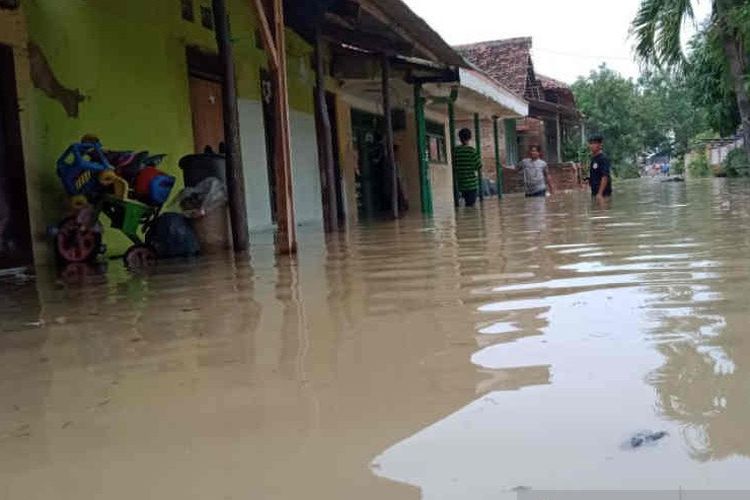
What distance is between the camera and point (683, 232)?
257 inches

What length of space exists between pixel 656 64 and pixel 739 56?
1985 mm

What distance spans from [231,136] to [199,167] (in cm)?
59

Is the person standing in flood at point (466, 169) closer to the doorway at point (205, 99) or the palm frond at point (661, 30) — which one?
the doorway at point (205, 99)

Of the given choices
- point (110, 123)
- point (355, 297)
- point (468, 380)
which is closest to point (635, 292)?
point (355, 297)

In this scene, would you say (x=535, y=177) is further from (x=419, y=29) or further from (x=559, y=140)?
(x=559, y=140)

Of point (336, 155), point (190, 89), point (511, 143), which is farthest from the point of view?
point (511, 143)

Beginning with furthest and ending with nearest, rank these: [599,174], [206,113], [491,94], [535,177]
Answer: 1. [535,177]
2. [491,94]
3. [599,174]
4. [206,113]

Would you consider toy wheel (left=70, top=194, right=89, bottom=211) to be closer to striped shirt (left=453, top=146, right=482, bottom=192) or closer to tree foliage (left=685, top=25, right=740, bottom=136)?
striped shirt (left=453, top=146, right=482, bottom=192)

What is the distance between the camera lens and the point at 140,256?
21.9ft

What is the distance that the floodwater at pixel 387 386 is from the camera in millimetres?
1680

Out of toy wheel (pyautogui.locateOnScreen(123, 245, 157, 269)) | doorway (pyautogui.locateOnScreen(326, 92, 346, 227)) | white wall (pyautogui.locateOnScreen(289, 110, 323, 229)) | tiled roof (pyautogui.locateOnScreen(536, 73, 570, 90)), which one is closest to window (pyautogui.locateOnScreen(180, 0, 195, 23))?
white wall (pyautogui.locateOnScreen(289, 110, 323, 229))

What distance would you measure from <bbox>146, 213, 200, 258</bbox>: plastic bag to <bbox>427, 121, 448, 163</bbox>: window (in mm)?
13410

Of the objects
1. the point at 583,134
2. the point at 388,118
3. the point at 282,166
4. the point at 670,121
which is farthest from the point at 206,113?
the point at 670,121

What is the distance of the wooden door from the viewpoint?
942cm
